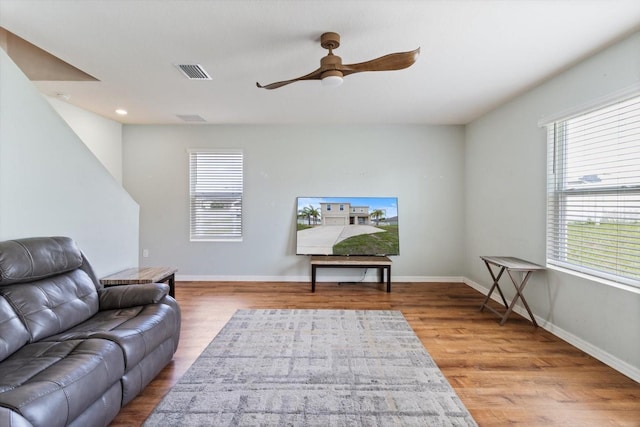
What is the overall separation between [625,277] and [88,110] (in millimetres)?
6292

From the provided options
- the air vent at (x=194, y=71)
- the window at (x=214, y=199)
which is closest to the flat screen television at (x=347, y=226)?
the window at (x=214, y=199)

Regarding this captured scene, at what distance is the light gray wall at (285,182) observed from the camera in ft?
16.6

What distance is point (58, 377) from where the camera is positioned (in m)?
1.45

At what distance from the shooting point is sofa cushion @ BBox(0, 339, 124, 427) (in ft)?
4.26

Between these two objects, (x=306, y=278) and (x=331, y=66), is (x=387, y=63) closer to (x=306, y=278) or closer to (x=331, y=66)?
(x=331, y=66)

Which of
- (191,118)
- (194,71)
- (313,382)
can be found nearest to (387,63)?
(194,71)

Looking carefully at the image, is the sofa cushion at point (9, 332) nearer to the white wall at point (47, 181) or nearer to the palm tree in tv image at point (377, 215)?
the white wall at point (47, 181)

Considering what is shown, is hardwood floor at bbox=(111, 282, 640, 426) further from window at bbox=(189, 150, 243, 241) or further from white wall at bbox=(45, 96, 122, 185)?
white wall at bbox=(45, 96, 122, 185)

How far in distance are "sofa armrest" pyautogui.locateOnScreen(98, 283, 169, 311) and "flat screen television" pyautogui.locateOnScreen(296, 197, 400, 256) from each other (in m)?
2.71

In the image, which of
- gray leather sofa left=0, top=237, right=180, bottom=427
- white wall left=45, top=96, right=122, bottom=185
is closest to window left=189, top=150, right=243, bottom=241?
white wall left=45, top=96, right=122, bottom=185

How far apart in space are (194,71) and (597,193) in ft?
12.5

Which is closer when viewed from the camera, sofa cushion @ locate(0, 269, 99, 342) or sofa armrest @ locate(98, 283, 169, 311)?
sofa cushion @ locate(0, 269, 99, 342)

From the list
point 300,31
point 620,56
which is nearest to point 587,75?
point 620,56

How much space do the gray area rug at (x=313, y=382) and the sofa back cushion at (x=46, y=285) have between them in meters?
0.89
